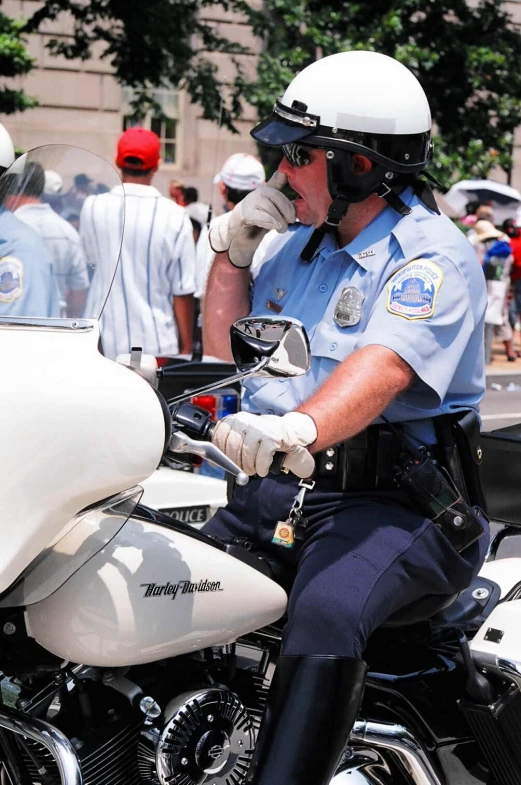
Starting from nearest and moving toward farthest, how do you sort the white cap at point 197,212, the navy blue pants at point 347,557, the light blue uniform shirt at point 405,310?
the navy blue pants at point 347,557
the light blue uniform shirt at point 405,310
the white cap at point 197,212

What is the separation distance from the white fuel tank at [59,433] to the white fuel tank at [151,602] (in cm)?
22

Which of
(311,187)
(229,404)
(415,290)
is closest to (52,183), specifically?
(311,187)

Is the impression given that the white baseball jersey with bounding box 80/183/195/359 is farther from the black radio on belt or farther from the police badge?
the black radio on belt

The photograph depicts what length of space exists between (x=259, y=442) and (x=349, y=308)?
0.65 meters

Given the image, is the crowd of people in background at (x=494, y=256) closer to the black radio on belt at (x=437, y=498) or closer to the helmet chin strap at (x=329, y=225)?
the helmet chin strap at (x=329, y=225)

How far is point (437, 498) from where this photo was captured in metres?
2.62

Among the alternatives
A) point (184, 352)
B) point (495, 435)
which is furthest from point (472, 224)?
point (495, 435)

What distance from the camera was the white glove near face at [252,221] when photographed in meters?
2.75

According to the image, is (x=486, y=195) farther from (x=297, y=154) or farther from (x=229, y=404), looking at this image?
(x=297, y=154)

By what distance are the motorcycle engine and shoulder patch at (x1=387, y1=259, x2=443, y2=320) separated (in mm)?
885

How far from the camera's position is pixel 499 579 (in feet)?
10.1

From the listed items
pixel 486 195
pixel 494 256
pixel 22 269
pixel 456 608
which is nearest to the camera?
pixel 22 269

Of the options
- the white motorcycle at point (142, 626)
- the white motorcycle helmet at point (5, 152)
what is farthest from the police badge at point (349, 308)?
the white motorcycle helmet at point (5, 152)

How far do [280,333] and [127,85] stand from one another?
39.0ft
